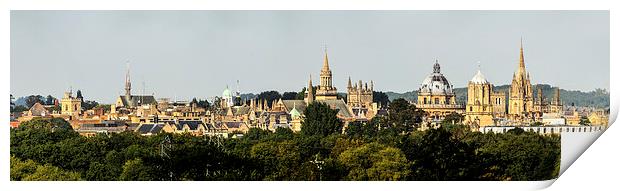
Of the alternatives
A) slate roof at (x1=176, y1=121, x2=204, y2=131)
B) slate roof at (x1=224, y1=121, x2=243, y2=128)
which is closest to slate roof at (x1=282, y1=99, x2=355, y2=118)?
slate roof at (x1=224, y1=121, x2=243, y2=128)

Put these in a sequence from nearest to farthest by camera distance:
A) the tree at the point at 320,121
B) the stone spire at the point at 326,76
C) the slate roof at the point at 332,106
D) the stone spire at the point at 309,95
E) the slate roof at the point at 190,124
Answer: the stone spire at the point at 326,76 → the slate roof at the point at 190,124 → the stone spire at the point at 309,95 → the tree at the point at 320,121 → the slate roof at the point at 332,106

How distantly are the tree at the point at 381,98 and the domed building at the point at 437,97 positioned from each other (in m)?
0.60

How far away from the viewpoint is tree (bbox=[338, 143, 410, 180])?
16.4 meters

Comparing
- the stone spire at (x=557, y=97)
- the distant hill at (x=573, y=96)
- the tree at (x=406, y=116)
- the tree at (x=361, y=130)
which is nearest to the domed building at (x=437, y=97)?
the tree at (x=406, y=116)

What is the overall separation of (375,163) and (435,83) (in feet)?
11.1

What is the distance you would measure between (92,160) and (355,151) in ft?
12.3

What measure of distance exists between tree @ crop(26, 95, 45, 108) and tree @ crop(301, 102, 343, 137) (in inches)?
247

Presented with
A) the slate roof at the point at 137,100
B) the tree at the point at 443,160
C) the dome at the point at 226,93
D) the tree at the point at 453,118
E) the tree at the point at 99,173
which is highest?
the dome at the point at 226,93

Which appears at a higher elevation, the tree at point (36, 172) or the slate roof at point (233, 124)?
the slate roof at point (233, 124)

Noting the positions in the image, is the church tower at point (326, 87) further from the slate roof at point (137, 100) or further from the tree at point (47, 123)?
the tree at point (47, 123)

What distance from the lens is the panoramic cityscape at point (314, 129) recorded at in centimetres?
1551
